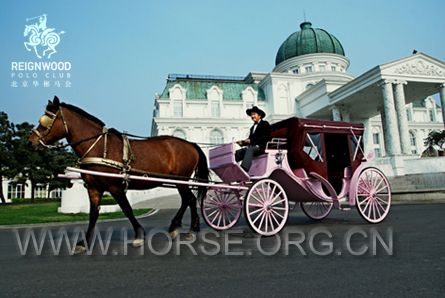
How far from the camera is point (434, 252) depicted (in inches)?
164

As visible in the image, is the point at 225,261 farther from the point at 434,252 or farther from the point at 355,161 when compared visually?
the point at 355,161

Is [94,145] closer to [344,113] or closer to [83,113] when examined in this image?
[83,113]

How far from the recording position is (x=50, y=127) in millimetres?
5145

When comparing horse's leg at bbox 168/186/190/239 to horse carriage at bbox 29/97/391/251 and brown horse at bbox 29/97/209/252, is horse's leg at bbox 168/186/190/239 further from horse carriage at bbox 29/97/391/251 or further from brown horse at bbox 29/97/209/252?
brown horse at bbox 29/97/209/252

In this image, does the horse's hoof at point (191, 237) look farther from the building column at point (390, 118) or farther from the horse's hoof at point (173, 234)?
the building column at point (390, 118)

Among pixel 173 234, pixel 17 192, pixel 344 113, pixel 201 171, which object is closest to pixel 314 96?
pixel 344 113

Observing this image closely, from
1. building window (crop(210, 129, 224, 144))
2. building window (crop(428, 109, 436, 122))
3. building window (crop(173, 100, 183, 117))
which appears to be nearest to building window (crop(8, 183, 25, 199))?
building window (crop(173, 100, 183, 117))

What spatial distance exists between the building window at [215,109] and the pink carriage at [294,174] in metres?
44.8

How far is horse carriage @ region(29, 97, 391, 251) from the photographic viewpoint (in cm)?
518

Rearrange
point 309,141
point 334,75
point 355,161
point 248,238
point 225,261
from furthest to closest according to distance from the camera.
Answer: point 334,75
point 355,161
point 309,141
point 248,238
point 225,261

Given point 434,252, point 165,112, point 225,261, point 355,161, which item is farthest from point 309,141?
point 165,112

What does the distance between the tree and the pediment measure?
148 ft

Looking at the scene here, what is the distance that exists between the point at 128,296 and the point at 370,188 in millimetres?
6012

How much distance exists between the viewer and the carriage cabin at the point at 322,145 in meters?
6.77
